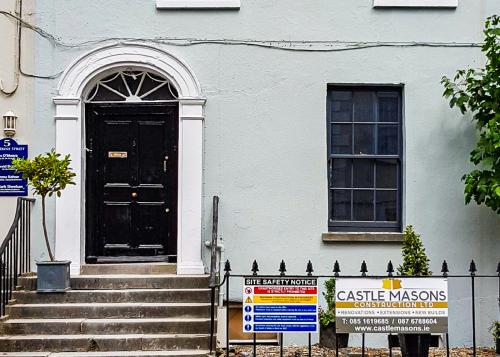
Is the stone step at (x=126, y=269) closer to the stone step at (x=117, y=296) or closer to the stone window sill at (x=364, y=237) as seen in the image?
the stone step at (x=117, y=296)

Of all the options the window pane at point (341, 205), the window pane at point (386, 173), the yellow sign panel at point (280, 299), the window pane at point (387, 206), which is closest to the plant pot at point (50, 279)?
the yellow sign panel at point (280, 299)

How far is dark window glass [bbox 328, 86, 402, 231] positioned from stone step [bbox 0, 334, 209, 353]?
2.98m

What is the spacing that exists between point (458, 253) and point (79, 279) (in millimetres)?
5357

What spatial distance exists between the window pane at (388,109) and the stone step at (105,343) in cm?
417

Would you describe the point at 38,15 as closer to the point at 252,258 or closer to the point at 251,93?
the point at 251,93

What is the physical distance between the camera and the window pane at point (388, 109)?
9805 millimetres

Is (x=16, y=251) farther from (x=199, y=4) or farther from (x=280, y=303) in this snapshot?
(x=199, y=4)

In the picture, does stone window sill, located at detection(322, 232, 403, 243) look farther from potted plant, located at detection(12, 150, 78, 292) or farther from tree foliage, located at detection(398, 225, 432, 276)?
potted plant, located at detection(12, 150, 78, 292)

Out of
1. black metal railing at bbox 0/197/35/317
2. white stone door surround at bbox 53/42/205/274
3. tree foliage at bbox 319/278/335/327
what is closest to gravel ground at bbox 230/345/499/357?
tree foliage at bbox 319/278/335/327

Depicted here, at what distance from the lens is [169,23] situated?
965cm

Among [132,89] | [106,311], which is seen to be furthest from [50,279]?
[132,89]

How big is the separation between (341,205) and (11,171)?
15.9 ft

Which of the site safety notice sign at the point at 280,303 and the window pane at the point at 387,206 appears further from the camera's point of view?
the window pane at the point at 387,206

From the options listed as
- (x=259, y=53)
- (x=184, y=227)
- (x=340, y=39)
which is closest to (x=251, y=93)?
(x=259, y=53)
